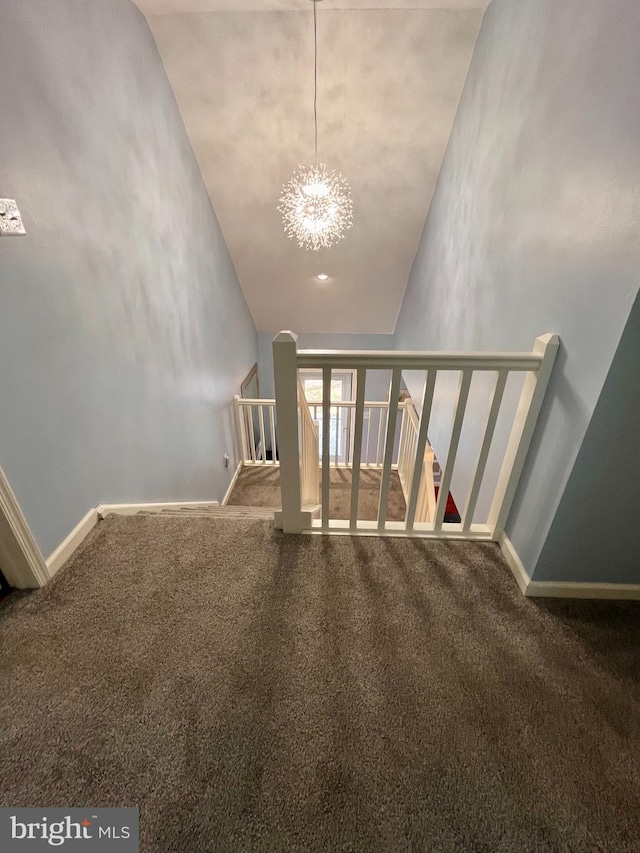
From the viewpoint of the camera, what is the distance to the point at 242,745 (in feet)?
3.24

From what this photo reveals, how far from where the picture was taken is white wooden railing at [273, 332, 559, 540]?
1.31 meters

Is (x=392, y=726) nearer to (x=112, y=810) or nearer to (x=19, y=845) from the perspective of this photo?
(x=112, y=810)

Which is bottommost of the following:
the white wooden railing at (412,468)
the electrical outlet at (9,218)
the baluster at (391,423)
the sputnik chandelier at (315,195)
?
the white wooden railing at (412,468)

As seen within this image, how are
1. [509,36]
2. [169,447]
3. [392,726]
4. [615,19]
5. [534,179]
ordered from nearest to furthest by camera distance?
[615,19]
[392,726]
[534,179]
[509,36]
[169,447]

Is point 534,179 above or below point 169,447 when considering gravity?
above

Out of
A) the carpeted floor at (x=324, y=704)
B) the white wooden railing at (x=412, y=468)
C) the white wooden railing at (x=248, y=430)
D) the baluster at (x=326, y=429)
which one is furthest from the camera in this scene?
the white wooden railing at (x=248, y=430)

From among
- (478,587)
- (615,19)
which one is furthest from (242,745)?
(615,19)

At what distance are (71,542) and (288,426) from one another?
44.1 inches

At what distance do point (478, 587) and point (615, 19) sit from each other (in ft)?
6.02

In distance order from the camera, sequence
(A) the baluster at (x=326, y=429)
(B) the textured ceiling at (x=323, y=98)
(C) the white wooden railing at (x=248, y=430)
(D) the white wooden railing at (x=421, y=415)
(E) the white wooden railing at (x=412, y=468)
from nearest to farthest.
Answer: (D) the white wooden railing at (x=421, y=415)
(A) the baluster at (x=326, y=429)
(B) the textured ceiling at (x=323, y=98)
(E) the white wooden railing at (x=412, y=468)
(C) the white wooden railing at (x=248, y=430)

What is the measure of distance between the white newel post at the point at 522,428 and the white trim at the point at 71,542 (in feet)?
6.34

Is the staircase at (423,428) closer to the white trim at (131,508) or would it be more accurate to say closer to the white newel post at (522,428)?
the white newel post at (522,428)

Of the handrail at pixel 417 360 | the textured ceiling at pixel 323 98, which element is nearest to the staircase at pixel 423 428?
the handrail at pixel 417 360

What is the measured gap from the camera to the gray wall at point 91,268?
4.25 feet
